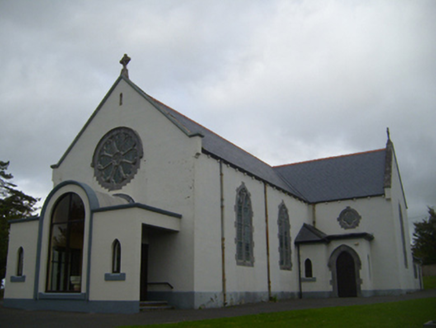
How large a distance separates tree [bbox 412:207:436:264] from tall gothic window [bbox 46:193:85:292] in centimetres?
5231

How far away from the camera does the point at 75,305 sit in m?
18.8

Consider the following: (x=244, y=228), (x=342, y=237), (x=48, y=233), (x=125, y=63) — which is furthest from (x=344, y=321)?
(x=342, y=237)

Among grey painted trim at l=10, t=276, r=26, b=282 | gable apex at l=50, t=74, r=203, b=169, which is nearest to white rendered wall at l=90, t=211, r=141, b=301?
grey painted trim at l=10, t=276, r=26, b=282

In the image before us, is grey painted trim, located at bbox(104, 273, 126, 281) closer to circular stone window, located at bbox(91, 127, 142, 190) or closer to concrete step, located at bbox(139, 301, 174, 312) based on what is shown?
concrete step, located at bbox(139, 301, 174, 312)

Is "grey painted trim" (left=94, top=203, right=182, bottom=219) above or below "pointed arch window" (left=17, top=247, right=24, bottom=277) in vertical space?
above

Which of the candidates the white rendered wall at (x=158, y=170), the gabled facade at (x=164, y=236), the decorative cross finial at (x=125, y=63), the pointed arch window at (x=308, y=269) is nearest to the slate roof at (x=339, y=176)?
the gabled facade at (x=164, y=236)

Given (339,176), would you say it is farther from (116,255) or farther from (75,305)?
(75,305)

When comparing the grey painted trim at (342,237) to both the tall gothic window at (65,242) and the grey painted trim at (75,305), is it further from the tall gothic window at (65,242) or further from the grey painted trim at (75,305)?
the grey painted trim at (75,305)

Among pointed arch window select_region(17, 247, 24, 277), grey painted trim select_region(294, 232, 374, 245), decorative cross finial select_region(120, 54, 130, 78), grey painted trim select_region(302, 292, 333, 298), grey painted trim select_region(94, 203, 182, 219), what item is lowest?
grey painted trim select_region(302, 292, 333, 298)

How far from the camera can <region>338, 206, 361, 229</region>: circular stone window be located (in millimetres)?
34062

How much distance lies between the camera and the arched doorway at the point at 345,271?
30.1 meters

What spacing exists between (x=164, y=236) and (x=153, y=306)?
11.4 feet

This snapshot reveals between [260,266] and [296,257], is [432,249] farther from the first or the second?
[260,266]

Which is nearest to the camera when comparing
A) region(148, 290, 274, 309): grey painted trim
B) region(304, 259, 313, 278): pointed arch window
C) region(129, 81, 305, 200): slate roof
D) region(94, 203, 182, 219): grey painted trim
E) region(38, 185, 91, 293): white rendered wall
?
region(94, 203, 182, 219): grey painted trim
